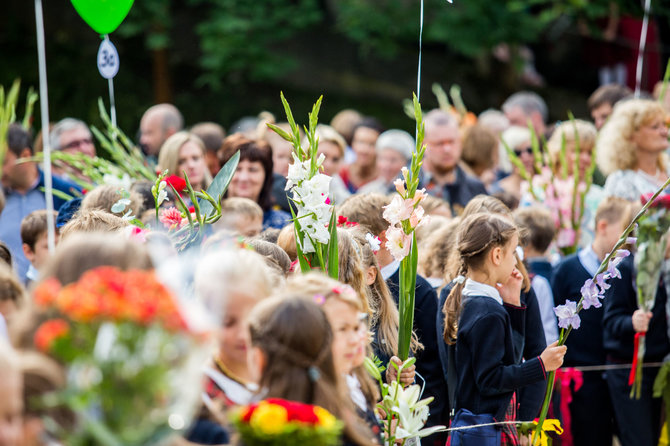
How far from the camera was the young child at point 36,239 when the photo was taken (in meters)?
4.34

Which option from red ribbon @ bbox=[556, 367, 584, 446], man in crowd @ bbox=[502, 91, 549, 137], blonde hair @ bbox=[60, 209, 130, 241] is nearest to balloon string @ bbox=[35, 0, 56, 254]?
blonde hair @ bbox=[60, 209, 130, 241]

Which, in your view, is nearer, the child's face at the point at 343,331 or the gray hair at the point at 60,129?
the child's face at the point at 343,331

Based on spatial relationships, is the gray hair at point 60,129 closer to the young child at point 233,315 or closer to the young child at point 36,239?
the young child at point 36,239

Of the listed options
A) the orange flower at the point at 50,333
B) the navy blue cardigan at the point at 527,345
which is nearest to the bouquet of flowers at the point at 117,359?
the orange flower at the point at 50,333

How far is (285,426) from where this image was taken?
1885 mm

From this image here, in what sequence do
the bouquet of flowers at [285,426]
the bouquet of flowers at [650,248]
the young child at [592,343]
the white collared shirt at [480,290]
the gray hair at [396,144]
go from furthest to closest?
the gray hair at [396,144] < the young child at [592,343] < the bouquet of flowers at [650,248] < the white collared shirt at [480,290] < the bouquet of flowers at [285,426]

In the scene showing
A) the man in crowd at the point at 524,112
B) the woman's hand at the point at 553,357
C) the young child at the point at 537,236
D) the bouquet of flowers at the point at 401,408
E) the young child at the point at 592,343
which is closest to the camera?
the bouquet of flowers at the point at 401,408

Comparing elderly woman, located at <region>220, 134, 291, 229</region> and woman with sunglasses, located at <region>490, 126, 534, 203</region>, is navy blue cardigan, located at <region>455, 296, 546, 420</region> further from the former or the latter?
woman with sunglasses, located at <region>490, 126, 534, 203</region>

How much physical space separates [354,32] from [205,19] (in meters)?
2.27

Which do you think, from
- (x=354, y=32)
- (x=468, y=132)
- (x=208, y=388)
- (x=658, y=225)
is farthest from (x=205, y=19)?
(x=208, y=388)

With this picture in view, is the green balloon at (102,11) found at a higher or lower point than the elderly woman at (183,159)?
higher

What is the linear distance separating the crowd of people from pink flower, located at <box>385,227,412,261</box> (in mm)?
314

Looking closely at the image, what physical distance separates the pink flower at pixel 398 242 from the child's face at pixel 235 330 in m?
0.76

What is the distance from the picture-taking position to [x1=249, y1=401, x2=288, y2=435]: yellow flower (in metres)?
1.88
